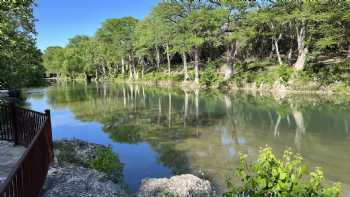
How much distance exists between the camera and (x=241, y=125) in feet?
63.2

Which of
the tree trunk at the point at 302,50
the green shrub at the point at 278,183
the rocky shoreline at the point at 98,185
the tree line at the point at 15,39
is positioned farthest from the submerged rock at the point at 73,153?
the tree trunk at the point at 302,50

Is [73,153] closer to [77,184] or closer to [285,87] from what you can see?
[77,184]

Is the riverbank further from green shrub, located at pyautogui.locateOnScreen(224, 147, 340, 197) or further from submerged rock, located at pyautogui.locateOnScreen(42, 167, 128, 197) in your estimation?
green shrub, located at pyautogui.locateOnScreen(224, 147, 340, 197)

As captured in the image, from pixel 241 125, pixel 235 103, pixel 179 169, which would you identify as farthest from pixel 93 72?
pixel 179 169

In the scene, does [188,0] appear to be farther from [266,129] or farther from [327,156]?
[327,156]

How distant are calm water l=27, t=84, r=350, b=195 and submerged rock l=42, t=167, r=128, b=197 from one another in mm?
1479

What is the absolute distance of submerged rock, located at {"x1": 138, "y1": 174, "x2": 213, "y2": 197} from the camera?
8.12 metres

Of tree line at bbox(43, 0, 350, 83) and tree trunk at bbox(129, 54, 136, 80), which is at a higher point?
tree line at bbox(43, 0, 350, 83)

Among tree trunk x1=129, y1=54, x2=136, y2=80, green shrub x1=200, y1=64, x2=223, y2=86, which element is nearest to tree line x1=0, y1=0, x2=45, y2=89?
green shrub x1=200, y1=64, x2=223, y2=86

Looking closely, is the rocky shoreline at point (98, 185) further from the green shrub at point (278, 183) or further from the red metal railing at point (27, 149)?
the green shrub at point (278, 183)

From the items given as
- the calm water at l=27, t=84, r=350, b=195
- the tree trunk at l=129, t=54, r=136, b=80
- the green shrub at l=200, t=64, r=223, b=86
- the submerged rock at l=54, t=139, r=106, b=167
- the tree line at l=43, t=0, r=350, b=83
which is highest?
the tree line at l=43, t=0, r=350, b=83

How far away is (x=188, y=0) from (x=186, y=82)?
518 inches

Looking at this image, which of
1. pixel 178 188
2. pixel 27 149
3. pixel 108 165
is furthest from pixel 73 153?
pixel 27 149

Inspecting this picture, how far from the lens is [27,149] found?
237 inches
